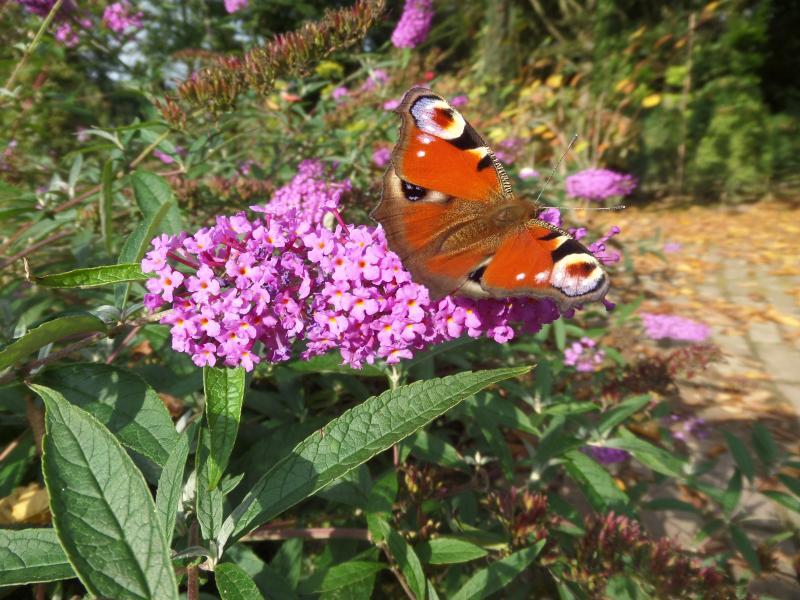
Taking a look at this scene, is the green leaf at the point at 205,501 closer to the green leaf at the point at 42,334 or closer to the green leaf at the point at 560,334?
the green leaf at the point at 42,334

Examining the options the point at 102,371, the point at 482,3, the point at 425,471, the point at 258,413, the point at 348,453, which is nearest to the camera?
the point at 348,453

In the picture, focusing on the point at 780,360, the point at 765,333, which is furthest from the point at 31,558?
the point at 765,333

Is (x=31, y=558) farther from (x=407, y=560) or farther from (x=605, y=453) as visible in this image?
(x=605, y=453)

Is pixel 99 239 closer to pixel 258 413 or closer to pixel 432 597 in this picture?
pixel 258 413

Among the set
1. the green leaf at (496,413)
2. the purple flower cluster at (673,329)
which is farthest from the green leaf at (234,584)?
the purple flower cluster at (673,329)

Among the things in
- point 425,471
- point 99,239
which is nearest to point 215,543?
point 425,471

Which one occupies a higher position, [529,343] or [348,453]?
[348,453]
